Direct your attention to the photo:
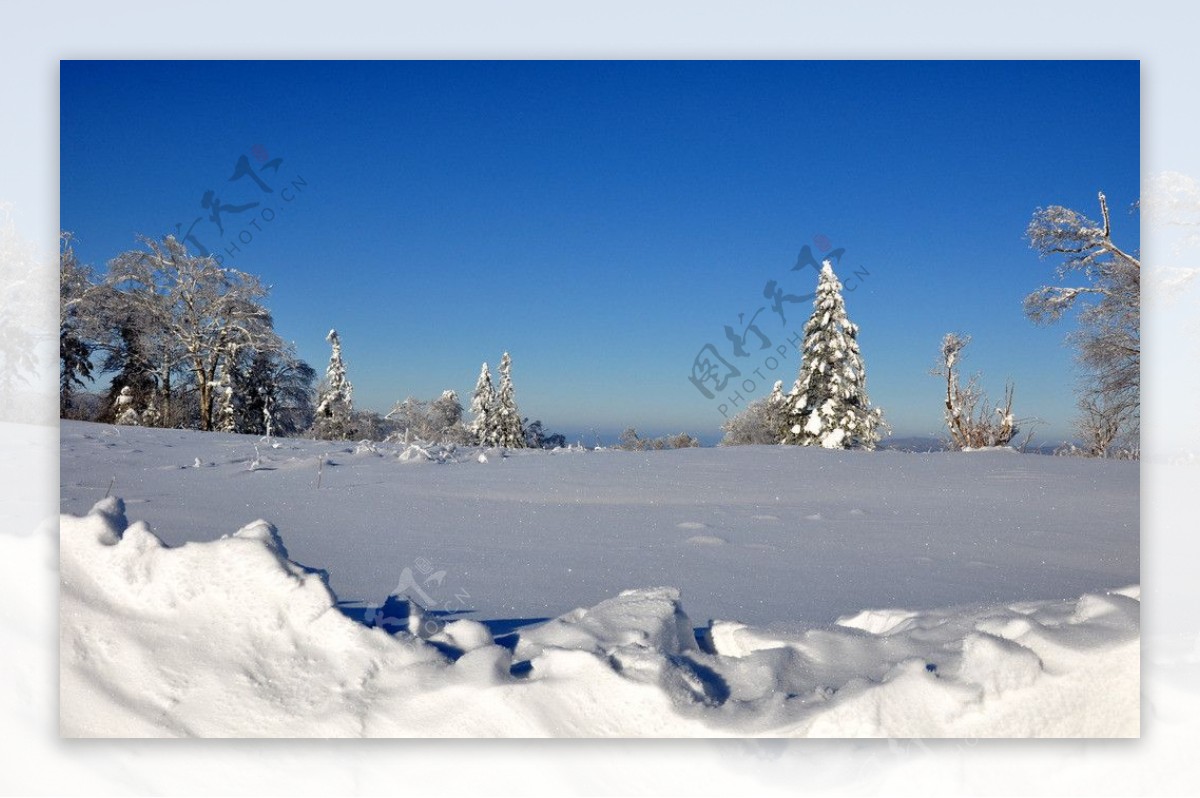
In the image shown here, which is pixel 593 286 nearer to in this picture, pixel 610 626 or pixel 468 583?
pixel 468 583

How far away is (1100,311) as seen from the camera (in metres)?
5.72

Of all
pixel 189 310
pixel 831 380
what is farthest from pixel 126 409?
pixel 831 380

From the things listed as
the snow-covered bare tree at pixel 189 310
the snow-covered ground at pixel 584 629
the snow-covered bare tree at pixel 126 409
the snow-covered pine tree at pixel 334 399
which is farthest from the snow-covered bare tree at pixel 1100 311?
the snow-covered bare tree at pixel 126 409

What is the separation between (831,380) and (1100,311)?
927cm

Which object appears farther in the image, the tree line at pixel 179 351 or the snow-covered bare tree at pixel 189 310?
the snow-covered bare tree at pixel 189 310

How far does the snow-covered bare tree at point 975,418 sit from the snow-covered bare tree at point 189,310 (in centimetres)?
658

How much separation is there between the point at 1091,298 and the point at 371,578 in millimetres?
5298

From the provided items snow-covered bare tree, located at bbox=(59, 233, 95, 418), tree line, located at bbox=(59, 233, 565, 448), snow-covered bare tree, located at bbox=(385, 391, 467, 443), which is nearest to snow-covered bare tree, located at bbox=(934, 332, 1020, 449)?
tree line, located at bbox=(59, 233, 565, 448)

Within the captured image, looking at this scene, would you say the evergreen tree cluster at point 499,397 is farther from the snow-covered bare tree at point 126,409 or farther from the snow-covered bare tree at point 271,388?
the snow-covered bare tree at point 126,409

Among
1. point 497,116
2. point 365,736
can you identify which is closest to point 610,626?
point 365,736

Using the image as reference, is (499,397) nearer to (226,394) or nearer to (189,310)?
(189,310)

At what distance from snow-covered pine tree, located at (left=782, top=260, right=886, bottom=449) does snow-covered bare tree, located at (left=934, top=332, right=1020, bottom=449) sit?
608cm

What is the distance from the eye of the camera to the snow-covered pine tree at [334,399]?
6423mm

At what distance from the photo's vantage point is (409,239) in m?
4.98
